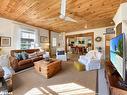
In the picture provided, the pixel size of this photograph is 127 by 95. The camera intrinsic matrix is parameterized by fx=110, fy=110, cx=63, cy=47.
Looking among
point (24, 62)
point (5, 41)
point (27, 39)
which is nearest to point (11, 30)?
point (5, 41)

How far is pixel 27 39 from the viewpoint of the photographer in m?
6.68

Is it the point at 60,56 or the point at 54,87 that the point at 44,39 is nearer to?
the point at 60,56

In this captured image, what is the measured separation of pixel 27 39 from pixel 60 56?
2253mm

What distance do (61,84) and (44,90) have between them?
0.56m

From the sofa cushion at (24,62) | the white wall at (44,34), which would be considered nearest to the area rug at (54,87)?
the sofa cushion at (24,62)

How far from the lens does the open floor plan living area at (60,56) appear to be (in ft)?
7.52

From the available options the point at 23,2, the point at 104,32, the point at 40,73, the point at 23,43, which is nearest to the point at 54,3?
the point at 23,2

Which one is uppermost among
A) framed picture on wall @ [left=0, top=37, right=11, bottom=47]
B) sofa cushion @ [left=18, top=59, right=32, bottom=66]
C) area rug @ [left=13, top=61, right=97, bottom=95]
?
framed picture on wall @ [left=0, top=37, right=11, bottom=47]

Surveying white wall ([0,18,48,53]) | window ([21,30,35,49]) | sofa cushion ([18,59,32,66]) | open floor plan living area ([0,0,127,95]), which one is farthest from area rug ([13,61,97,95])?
window ([21,30,35,49])

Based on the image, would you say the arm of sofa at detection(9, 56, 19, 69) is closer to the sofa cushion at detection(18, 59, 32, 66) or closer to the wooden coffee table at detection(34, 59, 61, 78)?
the sofa cushion at detection(18, 59, 32, 66)

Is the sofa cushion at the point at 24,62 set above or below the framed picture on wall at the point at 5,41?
below

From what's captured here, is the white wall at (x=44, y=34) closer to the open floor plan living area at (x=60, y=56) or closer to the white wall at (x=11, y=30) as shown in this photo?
the open floor plan living area at (x=60, y=56)

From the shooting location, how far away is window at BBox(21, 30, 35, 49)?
6.40 m

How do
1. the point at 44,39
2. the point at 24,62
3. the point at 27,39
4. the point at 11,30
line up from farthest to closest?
1. the point at 44,39
2. the point at 27,39
3. the point at 11,30
4. the point at 24,62
